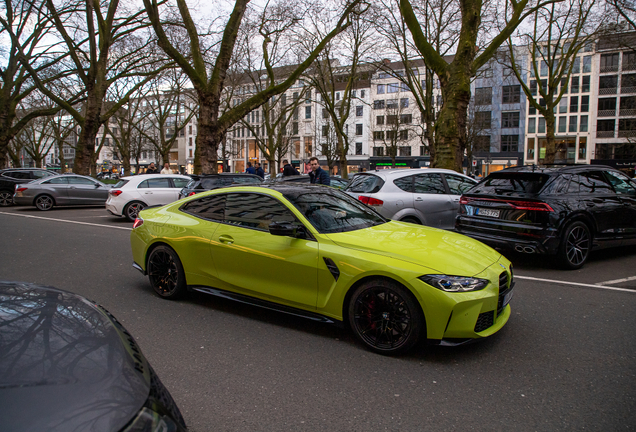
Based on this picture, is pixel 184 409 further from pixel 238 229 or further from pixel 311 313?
pixel 238 229

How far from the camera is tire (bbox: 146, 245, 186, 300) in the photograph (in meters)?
5.29

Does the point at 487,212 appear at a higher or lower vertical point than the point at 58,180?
lower

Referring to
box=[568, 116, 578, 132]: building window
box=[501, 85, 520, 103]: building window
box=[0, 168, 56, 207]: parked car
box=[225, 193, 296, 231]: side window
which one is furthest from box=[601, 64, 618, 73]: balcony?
box=[225, 193, 296, 231]: side window

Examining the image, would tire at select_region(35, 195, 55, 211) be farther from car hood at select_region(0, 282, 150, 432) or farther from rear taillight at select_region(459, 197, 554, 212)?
car hood at select_region(0, 282, 150, 432)

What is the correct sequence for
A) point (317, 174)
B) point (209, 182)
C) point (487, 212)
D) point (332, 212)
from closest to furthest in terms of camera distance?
point (332, 212) → point (487, 212) → point (317, 174) → point (209, 182)

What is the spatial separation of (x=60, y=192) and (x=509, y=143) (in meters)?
63.5

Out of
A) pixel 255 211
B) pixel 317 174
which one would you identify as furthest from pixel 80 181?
pixel 255 211

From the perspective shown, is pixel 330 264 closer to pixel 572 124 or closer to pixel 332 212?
pixel 332 212

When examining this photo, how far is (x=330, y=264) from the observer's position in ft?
13.4

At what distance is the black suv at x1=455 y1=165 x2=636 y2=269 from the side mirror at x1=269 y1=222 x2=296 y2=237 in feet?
14.1

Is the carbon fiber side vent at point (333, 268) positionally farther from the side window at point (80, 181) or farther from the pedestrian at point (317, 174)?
the side window at point (80, 181)

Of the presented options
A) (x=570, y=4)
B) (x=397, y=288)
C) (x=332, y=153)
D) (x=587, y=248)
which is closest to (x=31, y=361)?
(x=397, y=288)

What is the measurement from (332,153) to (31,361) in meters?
63.3

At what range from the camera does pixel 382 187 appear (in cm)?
921
